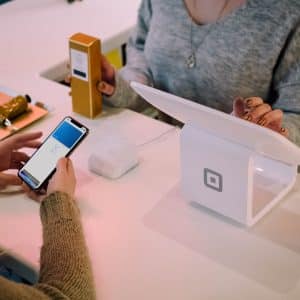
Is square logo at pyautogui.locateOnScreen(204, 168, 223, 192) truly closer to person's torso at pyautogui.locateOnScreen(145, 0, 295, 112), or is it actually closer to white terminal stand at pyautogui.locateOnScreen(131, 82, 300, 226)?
white terminal stand at pyautogui.locateOnScreen(131, 82, 300, 226)

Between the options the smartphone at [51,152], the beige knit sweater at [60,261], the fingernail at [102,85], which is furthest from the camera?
the fingernail at [102,85]

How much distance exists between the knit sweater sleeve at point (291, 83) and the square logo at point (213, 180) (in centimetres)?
24

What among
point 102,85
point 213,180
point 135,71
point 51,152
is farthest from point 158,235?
point 135,71

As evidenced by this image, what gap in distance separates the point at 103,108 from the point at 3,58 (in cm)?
37

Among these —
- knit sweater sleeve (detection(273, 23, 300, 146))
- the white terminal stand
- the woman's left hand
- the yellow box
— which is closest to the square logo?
the white terminal stand

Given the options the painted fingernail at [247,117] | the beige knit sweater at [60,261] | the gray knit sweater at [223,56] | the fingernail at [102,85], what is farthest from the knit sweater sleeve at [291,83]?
the beige knit sweater at [60,261]

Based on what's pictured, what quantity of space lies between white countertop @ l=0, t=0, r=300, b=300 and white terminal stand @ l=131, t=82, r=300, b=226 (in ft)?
0.09

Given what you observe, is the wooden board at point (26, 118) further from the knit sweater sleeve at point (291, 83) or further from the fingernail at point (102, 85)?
the knit sweater sleeve at point (291, 83)

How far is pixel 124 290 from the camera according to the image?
0.94 metres

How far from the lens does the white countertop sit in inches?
37.2

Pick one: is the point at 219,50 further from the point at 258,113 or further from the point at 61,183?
the point at 61,183

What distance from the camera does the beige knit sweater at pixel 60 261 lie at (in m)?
0.86

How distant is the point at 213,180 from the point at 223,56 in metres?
0.38

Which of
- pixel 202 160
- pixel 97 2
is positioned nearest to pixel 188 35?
pixel 202 160
